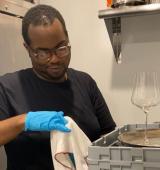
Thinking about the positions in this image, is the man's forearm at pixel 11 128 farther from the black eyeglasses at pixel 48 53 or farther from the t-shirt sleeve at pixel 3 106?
the black eyeglasses at pixel 48 53

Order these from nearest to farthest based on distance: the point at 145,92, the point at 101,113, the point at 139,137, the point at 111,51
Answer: the point at 139,137, the point at 145,92, the point at 101,113, the point at 111,51

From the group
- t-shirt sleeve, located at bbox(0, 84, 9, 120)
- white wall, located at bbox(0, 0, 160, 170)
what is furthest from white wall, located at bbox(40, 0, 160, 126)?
t-shirt sleeve, located at bbox(0, 84, 9, 120)

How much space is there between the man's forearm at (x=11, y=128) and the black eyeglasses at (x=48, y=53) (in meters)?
0.24

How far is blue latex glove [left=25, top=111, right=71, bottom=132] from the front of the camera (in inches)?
38.2

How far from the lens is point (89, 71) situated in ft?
5.89

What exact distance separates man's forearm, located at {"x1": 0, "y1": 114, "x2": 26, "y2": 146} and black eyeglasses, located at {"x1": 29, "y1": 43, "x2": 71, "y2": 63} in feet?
0.80

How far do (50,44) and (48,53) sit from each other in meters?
0.03

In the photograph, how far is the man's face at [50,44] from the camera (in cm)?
115

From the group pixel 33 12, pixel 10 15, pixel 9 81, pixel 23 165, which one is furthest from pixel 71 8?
pixel 23 165

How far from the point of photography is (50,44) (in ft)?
3.78

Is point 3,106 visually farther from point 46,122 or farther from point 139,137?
point 139,137

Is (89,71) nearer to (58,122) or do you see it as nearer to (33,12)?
(33,12)

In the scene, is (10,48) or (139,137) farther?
(10,48)

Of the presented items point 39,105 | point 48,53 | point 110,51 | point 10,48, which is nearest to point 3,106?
point 39,105
